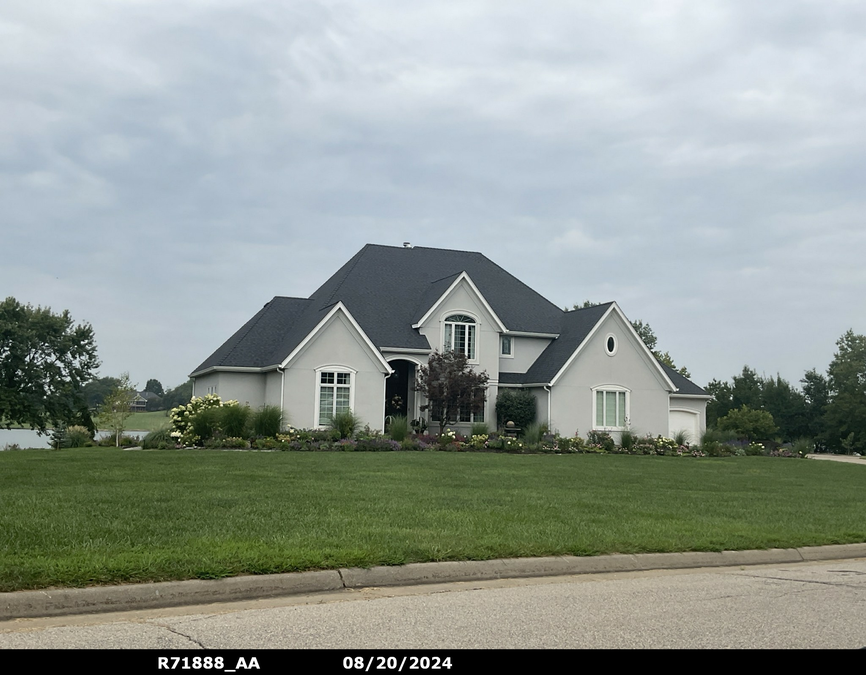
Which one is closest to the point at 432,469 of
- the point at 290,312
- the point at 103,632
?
the point at 103,632

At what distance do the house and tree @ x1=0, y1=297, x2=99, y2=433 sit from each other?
917 centimetres

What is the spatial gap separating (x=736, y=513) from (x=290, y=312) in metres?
28.7

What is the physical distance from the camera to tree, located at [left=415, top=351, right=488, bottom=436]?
34.5m

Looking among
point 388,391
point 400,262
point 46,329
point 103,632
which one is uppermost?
point 400,262

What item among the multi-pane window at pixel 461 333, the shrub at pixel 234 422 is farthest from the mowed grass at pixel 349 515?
the multi-pane window at pixel 461 333

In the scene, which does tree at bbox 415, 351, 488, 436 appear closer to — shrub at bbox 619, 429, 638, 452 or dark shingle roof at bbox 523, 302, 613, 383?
dark shingle roof at bbox 523, 302, 613, 383

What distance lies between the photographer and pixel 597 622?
6.79 m

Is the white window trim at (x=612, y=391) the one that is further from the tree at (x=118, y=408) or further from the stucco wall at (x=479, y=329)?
the tree at (x=118, y=408)

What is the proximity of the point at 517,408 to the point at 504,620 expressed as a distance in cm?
3066

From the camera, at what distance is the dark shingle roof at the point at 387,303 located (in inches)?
1435

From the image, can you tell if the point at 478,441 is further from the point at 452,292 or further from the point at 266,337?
the point at 266,337

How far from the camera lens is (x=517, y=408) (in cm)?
3731

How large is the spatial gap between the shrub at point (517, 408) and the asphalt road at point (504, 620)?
28487 mm
